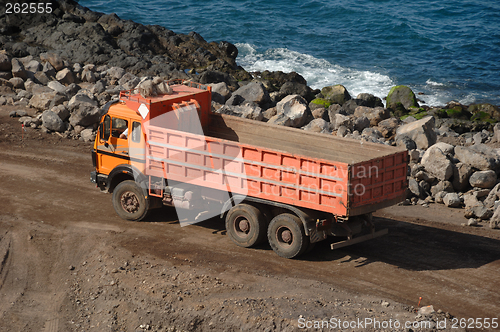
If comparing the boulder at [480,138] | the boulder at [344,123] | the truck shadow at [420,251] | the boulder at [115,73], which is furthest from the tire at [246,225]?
the boulder at [115,73]

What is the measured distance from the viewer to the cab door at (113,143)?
42.0ft

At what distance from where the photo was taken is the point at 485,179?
15141 mm

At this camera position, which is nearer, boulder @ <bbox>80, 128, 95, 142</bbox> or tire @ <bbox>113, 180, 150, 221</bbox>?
tire @ <bbox>113, 180, 150, 221</bbox>

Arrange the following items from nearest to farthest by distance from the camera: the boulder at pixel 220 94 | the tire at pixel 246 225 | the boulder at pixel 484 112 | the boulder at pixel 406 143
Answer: the tire at pixel 246 225 < the boulder at pixel 406 143 < the boulder at pixel 220 94 < the boulder at pixel 484 112

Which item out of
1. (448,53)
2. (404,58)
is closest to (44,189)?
(404,58)

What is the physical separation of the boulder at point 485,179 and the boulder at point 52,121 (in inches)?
588

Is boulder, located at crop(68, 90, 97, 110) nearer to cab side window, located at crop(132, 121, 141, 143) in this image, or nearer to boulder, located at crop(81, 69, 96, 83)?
boulder, located at crop(81, 69, 96, 83)

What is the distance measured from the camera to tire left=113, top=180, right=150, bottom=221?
13.0 metres

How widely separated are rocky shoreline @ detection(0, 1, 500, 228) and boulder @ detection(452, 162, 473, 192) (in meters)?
0.03

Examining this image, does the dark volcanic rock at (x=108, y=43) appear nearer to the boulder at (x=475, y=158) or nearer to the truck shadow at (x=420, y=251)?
the boulder at (x=475, y=158)

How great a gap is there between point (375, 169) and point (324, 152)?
2.22 meters

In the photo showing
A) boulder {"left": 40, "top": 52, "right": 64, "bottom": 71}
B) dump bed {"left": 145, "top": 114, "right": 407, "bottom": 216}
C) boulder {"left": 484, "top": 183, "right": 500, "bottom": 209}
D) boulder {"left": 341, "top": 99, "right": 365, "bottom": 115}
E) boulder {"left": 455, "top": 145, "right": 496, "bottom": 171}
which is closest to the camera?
dump bed {"left": 145, "top": 114, "right": 407, "bottom": 216}

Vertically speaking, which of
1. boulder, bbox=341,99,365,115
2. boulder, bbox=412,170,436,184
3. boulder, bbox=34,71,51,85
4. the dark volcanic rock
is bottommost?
boulder, bbox=412,170,436,184

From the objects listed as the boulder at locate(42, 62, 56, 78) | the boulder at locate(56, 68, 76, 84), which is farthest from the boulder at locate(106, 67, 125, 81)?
the boulder at locate(42, 62, 56, 78)
